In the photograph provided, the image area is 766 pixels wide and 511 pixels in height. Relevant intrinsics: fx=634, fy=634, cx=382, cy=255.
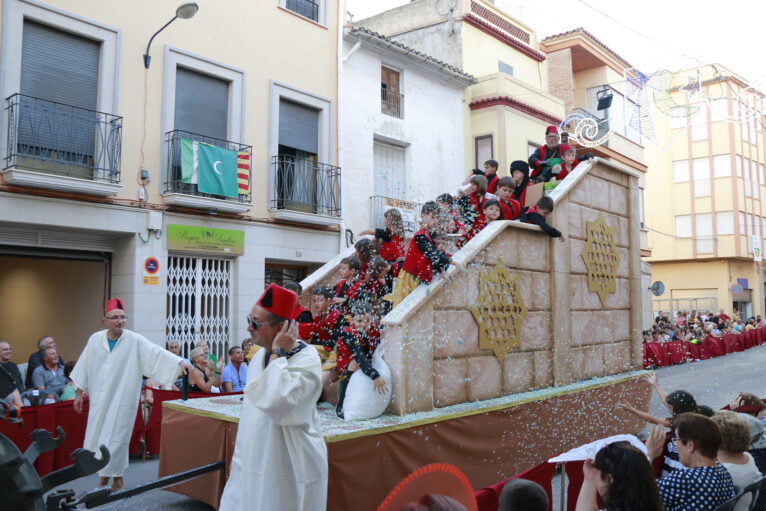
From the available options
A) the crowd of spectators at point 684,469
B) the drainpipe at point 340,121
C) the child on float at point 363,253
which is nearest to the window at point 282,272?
the drainpipe at point 340,121

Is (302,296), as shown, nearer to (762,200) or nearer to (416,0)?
(416,0)

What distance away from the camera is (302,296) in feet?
25.3

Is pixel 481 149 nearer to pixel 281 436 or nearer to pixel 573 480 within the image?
pixel 573 480

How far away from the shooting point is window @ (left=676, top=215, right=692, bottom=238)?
→ 33.7 metres

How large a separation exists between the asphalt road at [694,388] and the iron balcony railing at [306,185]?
670cm

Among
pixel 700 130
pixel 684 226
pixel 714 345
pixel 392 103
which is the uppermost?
pixel 700 130

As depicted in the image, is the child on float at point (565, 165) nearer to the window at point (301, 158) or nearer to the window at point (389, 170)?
the window at point (301, 158)

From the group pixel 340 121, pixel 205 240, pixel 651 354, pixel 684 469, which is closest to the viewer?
pixel 684 469

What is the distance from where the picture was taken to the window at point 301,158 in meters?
13.1

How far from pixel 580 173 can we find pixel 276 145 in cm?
712

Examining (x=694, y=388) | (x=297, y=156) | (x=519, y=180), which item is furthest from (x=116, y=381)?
(x=694, y=388)

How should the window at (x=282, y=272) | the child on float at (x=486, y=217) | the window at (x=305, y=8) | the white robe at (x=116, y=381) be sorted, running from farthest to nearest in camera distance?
the window at (x=305, y=8), the window at (x=282, y=272), the child on float at (x=486, y=217), the white robe at (x=116, y=381)

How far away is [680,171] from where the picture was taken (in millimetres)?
34469

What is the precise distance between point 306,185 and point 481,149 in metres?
6.62
